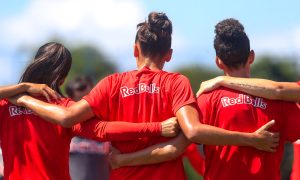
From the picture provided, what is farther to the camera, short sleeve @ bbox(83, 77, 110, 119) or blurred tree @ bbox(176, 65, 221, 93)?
blurred tree @ bbox(176, 65, 221, 93)

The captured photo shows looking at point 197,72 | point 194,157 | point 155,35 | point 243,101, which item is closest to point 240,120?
point 243,101

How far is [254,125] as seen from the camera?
732 cm

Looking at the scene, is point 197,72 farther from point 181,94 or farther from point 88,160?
point 181,94

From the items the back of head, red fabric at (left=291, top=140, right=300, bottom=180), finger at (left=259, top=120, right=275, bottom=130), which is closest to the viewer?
finger at (left=259, top=120, right=275, bottom=130)

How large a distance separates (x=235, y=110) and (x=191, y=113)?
0.46m

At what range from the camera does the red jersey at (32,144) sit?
746 centimetres

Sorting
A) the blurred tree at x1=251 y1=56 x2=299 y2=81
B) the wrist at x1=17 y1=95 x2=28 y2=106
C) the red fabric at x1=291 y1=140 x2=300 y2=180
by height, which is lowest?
the blurred tree at x1=251 y1=56 x2=299 y2=81

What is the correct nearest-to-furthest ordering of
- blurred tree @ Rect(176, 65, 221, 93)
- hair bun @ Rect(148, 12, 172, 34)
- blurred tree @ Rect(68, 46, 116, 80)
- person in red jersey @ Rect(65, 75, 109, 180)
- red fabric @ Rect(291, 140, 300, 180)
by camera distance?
1. hair bun @ Rect(148, 12, 172, 34)
2. red fabric @ Rect(291, 140, 300, 180)
3. person in red jersey @ Rect(65, 75, 109, 180)
4. blurred tree @ Rect(176, 65, 221, 93)
5. blurred tree @ Rect(68, 46, 116, 80)

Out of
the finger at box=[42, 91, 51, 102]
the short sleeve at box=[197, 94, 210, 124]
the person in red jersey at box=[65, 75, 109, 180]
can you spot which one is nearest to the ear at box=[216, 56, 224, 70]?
the short sleeve at box=[197, 94, 210, 124]

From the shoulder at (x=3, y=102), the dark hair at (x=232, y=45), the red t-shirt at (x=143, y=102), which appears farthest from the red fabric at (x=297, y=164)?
the shoulder at (x=3, y=102)

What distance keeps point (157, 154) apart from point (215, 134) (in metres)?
0.49

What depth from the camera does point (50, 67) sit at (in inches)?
300

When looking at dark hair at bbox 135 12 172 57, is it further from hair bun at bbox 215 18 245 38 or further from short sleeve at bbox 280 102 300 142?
short sleeve at bbox 280 102 300 142

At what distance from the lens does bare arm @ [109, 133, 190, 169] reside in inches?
279
